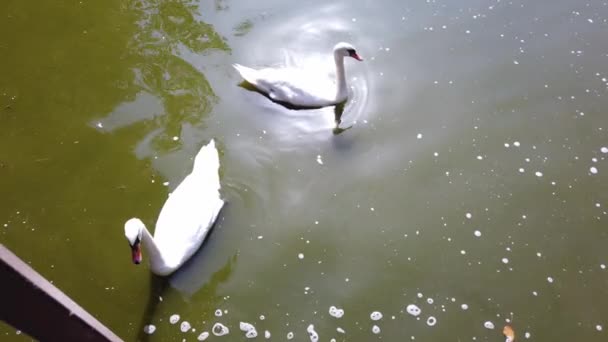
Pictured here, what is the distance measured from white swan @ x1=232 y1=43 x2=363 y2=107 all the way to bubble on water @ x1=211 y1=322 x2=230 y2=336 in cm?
202

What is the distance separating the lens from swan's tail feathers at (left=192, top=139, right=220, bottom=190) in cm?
402

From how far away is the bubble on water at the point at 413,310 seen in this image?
3.55 metres

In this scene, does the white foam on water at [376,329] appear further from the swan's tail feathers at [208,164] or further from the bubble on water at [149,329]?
the swan's tail feathers at [208,164]

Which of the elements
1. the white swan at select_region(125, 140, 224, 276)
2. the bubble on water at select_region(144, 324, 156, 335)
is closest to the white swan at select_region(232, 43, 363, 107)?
the white swan at select_region(125, 140, 224, 276)

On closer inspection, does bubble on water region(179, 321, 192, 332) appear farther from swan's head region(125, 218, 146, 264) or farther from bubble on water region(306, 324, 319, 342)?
bubble on water region(306, 324, 319, 342)

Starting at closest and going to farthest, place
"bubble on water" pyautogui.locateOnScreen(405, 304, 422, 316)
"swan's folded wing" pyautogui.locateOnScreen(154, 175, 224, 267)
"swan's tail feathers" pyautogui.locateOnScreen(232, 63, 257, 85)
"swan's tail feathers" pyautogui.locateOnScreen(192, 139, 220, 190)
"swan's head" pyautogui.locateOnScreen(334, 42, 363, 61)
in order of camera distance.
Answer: "bubble on water" pyautogui.locateOnScreen(405, 304, 422, 316)
"swan's folded wing" pyautogui.locateOnScreen(154, 175, 224, 267)
"swan's tail feathers" pyautogui.locateOnScreen(192, 139, 220, 190)
"swan's head" pyautogui.locateOnScreen(334, 42, 363, 61)
"swan's tail feathers" pyautogui.locateOnScreen(232, 63, 257, 85)

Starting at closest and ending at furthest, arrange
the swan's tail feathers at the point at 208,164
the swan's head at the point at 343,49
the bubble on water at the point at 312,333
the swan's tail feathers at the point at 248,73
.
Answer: the bubble on water at the point at 312,333, the swan's tail feathers at the point at 208,164, the swan's head at the point at 343,49, the swan's tail feathers at the point at 248,73

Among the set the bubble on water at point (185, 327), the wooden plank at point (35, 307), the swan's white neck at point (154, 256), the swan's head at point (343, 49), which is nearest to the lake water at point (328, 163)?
the bubble on water at point (185, 327)

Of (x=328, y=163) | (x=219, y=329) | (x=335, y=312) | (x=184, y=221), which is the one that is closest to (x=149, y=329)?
(x=219, y=329)

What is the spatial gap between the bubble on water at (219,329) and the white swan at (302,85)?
2019 mm

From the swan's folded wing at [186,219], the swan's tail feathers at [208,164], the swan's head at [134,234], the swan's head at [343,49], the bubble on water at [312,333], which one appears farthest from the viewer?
the swan's head at [343,49]

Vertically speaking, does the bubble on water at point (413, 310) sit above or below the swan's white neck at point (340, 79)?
below

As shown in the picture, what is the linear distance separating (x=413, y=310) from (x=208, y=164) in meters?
1.79

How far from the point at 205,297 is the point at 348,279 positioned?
960 mm
